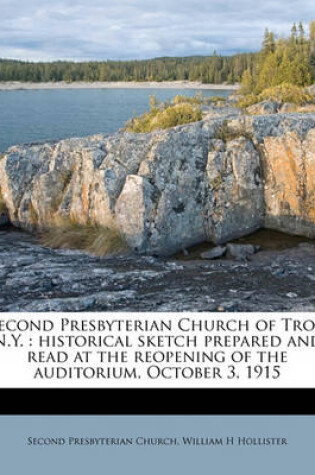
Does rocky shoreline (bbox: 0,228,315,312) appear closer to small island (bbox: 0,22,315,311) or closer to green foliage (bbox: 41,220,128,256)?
small island (bbox: 0,22,315,311)

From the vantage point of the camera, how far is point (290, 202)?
970 cm

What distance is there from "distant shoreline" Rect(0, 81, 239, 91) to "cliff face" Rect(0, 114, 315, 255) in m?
102

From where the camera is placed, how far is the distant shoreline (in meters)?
112

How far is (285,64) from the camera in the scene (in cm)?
5503

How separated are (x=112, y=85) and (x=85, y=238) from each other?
401 feet

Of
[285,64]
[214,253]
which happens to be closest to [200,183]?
[214,253]

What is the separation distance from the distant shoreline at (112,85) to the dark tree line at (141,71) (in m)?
1.82

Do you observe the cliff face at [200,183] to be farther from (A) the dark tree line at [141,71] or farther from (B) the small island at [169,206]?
(A) the dark tree line at [141,71]

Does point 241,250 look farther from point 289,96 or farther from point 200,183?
point 289,96

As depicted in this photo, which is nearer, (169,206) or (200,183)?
(169,206)

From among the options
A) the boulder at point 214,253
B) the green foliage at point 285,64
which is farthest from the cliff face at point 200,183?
the green foliage at point 285,64

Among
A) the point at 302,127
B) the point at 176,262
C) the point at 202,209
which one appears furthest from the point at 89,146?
the point at 302,127

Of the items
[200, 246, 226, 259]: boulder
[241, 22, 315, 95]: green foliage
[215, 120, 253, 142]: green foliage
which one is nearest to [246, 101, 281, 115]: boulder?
[215, 120, 253, 142]: green foliage

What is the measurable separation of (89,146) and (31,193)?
1.56 metres
